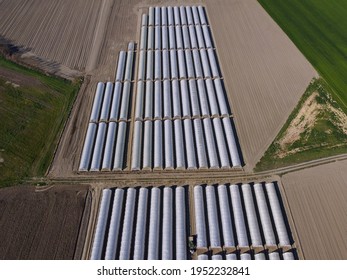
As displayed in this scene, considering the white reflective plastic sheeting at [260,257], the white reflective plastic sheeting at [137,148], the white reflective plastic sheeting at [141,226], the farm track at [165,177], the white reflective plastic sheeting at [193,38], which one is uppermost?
the white reflective plastic sheeting at [193,38]

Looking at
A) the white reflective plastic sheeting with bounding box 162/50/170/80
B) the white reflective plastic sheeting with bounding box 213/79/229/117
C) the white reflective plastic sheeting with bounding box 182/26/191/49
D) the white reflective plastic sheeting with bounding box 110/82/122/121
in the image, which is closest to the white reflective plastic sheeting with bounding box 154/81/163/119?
the white reflective plastic sheeting with bounding box 162/50/170/80

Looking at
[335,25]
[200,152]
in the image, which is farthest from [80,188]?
[335,25]

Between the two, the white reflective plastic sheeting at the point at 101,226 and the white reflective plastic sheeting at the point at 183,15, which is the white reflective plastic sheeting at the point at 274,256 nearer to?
the white reflective plastic sheeting at the point at 101,226

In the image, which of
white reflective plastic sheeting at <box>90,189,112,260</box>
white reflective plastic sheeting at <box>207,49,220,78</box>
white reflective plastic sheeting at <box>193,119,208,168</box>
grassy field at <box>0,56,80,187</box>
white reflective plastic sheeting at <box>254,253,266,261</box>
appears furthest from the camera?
white reflective plastic sheeting at <box>207,49,220,78</box>

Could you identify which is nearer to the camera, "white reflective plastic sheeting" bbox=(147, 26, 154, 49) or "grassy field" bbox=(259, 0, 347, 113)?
"grassy field" bbox=(259, 0, 347, 113)

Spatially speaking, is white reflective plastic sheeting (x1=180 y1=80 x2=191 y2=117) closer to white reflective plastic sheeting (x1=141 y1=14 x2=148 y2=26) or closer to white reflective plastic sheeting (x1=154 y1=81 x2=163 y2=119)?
white reflective plastic sheeting (x1=154 y1=81 x2=163 y2=119)

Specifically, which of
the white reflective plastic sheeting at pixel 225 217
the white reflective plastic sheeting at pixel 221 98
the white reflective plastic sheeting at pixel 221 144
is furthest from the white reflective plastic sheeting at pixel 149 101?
the white reflective plastic sheeting at pixel 225 217
